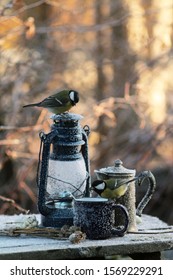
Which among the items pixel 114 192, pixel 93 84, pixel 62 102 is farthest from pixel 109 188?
pixel 93 84

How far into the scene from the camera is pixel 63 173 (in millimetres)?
3523

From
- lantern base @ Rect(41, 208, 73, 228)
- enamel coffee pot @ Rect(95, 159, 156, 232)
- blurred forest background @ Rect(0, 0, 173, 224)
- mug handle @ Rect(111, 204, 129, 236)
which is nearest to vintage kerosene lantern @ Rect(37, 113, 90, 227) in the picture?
lantern base @ Rect(41, 208, 73, 228)

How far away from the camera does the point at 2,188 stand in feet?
24.2

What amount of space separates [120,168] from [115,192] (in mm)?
146

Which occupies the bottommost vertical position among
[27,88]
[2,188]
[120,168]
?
[2,188]

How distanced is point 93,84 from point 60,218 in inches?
263

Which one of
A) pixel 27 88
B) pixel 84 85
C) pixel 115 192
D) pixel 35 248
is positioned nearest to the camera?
pixel 35 248

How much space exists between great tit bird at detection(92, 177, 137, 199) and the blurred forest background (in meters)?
1.93

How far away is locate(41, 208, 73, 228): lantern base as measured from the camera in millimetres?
3469

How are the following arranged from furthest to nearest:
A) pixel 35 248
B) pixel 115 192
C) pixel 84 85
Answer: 1. pixel 84 85
2. pixel 115 192
3. pixel 35 248

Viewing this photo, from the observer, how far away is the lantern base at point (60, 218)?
11.4 feet
